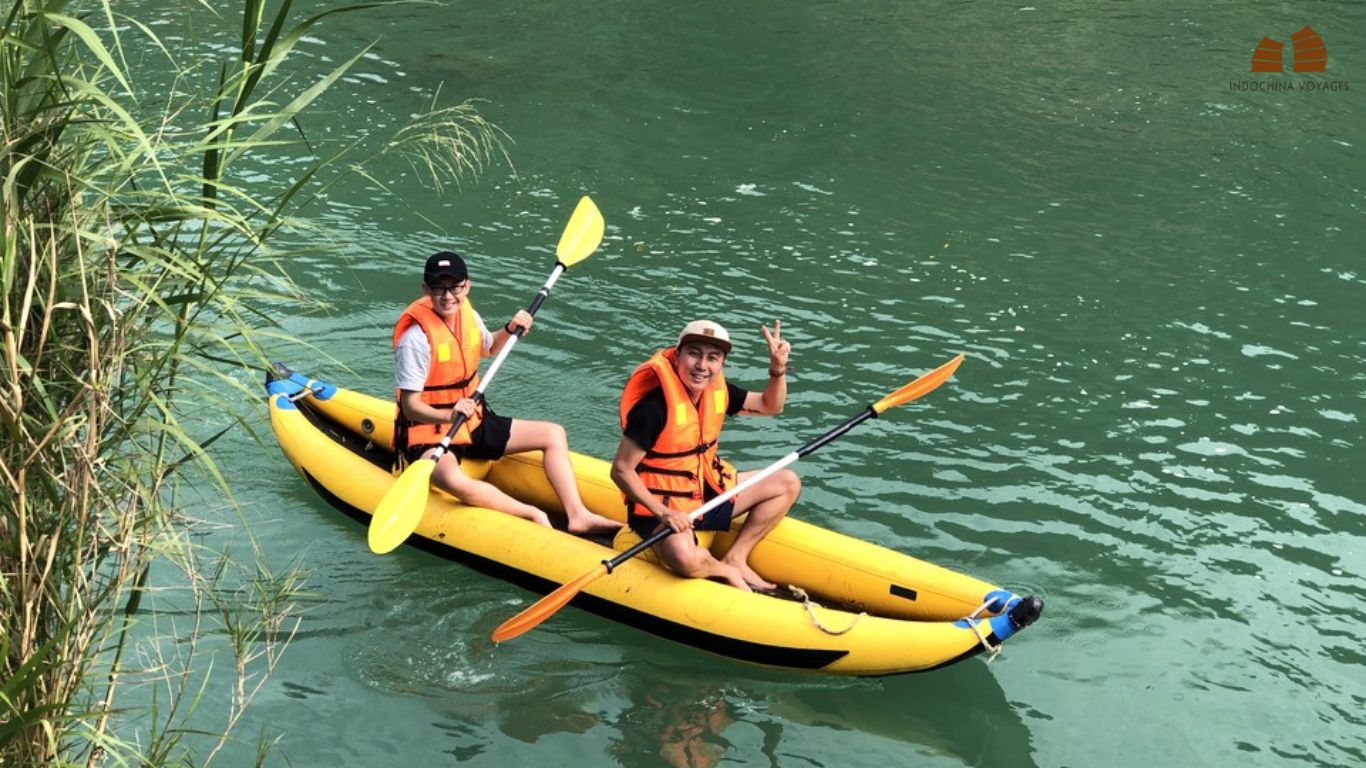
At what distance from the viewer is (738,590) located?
5.66m

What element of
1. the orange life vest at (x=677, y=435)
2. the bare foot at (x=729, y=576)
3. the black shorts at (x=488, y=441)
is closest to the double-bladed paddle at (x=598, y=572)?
the orange life vest at (x=677, y=435)

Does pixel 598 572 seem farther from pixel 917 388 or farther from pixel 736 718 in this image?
pixel 917 388

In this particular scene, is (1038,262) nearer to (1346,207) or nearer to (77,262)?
(1346,207)

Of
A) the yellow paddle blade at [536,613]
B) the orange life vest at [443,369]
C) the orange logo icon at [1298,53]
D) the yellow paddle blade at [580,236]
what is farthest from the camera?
the orange logo icon at [1298,53]

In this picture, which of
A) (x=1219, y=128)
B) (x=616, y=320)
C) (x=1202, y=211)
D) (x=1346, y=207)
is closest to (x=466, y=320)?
(x=616, y=320)

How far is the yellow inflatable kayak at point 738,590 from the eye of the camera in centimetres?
541

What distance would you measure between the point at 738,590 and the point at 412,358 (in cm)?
170

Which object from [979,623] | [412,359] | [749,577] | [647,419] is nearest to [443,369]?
[412,359]

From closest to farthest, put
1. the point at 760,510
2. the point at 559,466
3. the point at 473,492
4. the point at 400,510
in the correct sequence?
1. the point at 400,510
2. the point at 760,510
3. the point at 473,492
4. the point at 559,466

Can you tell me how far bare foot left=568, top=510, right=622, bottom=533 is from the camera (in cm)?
622

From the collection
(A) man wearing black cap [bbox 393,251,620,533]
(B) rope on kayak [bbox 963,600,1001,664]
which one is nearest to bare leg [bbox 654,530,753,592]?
(A) man wearing black cap [bbox 393,251,620,533]

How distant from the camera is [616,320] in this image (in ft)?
28.1

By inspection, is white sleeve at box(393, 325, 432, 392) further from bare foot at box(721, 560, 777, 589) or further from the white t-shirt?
bare foot at box(721, 560, 777, 589)

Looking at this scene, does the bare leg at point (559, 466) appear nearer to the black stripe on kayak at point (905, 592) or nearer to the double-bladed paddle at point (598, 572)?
the double-bladed paddle at point (598, 572)
